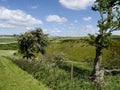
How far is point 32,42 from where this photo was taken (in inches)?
2430

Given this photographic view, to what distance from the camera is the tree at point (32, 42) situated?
61.6 meters

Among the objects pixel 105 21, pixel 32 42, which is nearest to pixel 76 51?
pixel 32 42

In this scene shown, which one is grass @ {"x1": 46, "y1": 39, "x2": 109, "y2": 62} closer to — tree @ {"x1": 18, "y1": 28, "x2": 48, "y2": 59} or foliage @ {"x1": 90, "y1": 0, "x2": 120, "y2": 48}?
tree @ {"x1": 18, "y1": 28, "x2": 48, "y2": 59}

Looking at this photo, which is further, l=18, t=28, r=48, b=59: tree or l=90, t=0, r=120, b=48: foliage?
l=18, t=28, r=48, b=59: tree

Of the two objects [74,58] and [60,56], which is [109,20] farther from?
[74,58]

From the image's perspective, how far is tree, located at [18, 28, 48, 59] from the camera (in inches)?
2424

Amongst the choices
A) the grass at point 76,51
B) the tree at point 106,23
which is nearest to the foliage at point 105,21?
the tree at point 106,23

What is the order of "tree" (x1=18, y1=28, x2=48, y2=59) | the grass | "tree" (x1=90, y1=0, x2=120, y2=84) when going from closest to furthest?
"tree" (x1=90, y1=0, x2=120, y2=84), the grass, "tree" (x1=18, y1=28, x2=48, y2=59)

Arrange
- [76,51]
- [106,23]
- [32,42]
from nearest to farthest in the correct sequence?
[106,23] → [32,42] → [76,51]

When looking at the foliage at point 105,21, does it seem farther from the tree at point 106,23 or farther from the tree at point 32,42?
the tree at point 32,42

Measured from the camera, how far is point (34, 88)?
19703mm

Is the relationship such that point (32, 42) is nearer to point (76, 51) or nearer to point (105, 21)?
point (76, 51)

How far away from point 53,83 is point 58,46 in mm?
50948

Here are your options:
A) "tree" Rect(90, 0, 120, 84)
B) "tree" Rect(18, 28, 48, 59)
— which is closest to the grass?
"tree" Rect(18, 28, 48, 59)
